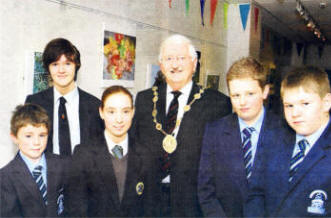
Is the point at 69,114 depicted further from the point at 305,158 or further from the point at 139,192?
the point at 305,158

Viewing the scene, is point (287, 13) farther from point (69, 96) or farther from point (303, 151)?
point (69, 96)

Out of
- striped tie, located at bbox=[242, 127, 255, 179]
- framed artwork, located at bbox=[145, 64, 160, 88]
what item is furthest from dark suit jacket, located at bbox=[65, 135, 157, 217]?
framed artwork, located at bbox=[145, 64, 160, 88]

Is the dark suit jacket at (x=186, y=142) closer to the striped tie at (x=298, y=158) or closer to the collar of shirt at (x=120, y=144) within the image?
the collar of shirt at (x=120, y=144)

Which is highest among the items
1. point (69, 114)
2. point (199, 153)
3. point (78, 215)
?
point (69, 114)

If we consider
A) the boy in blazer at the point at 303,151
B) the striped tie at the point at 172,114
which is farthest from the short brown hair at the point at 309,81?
the striped tie at the point at 172,114

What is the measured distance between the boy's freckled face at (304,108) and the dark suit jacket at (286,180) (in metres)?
0.05

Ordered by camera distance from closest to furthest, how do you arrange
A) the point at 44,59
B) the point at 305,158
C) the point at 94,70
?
the point at 305,158 → the point at 44,59 → the point at 94,70

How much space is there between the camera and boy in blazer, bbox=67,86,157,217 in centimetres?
94

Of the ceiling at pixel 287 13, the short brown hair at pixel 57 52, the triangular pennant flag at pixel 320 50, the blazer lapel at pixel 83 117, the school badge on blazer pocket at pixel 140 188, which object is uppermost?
the ceiling at pixel 287 13

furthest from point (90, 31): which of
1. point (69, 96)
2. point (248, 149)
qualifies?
point (248, 149)

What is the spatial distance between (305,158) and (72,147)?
736 millimetres

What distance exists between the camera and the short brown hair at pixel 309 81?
878 mm

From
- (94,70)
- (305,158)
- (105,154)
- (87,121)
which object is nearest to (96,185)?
Result: (105,154)

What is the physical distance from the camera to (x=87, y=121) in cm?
Answer: 109
